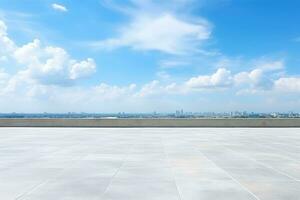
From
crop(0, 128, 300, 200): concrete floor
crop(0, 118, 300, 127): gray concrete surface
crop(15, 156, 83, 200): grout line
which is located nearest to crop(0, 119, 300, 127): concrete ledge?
crop(0, 118, 300, 127): gray concrete surface

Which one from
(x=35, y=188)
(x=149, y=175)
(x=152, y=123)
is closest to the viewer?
(x=35, y=188)

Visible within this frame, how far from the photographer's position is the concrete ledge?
37.9 metres

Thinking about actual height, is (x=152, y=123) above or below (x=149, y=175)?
above

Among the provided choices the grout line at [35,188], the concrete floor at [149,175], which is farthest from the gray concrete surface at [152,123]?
the grout line at [35,188]

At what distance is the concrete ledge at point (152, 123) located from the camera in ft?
124

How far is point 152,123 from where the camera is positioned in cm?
3816

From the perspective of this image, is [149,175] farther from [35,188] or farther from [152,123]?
[152,123]

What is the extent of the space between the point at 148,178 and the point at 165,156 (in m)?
4.29

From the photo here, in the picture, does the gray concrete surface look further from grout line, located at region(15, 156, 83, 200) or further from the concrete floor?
grout line, located at region(15, 156, 83, 200)

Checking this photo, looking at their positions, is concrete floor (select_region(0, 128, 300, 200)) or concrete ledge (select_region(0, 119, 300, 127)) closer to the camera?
concrete floor (select_region(0, 128, 300, 200))

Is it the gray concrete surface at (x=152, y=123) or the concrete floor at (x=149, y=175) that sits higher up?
the gray concrete surface at (x=152, y=123)

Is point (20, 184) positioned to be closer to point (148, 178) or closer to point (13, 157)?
point (148, 178)

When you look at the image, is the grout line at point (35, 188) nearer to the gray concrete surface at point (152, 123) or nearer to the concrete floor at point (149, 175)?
the concrete floor at point (149, 175)

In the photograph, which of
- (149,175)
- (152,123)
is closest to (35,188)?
(149,175)
